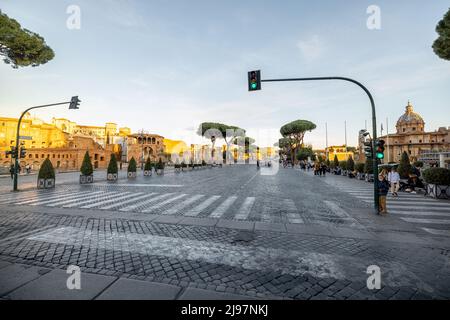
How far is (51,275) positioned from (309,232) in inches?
227

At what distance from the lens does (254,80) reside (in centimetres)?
881

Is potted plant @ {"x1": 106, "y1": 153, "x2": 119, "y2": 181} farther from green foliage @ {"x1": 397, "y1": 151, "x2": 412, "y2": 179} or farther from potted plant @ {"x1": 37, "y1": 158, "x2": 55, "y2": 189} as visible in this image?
green foliage @ {"x1": 397, "y1": 151, "x2": 412, "y2": 179}

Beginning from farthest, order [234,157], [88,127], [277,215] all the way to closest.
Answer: [88,127], [234,157], [277,215]

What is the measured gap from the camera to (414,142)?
7194 cm

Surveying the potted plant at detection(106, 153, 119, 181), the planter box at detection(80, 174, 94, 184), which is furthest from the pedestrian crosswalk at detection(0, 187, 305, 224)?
the potted plant at detection(106, 153, 119, 181)

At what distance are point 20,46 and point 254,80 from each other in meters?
13.4

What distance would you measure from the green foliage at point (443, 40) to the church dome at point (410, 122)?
81.3 m

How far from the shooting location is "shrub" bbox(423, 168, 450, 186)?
11.0m

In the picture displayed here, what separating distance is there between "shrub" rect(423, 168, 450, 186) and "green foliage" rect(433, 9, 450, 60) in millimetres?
7994

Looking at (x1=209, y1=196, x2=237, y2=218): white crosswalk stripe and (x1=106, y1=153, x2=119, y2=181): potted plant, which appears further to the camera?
(x1=106, y1=153, x2=119, y2=181): potted plant

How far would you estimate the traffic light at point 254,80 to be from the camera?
873cm

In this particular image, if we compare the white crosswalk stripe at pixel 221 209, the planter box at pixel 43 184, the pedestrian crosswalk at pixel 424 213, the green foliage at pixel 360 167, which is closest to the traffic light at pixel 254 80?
the white crosswalk stripe at pixel 221 209
